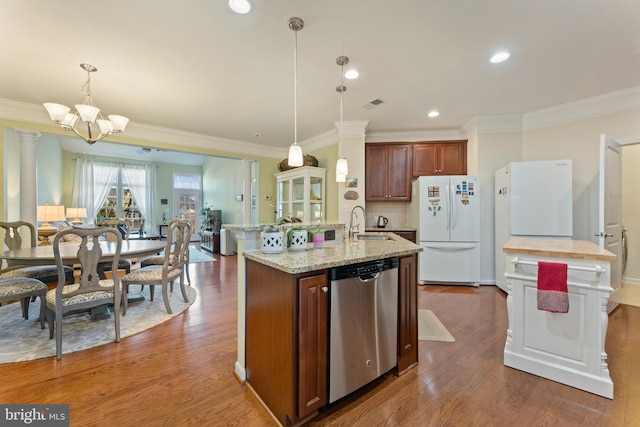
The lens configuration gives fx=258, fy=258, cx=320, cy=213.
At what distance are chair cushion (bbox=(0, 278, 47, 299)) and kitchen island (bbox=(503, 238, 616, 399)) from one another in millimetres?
4041

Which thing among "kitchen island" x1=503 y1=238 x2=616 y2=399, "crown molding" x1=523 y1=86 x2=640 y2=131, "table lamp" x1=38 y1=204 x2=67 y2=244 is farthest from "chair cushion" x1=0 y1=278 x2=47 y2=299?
"crown molding" x1=523 y1=86 x2=640 y2=131

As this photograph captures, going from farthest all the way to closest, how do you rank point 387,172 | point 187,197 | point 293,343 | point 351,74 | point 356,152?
point 187,197, point 387,172, point 356,152, point 351,74, point 293,343

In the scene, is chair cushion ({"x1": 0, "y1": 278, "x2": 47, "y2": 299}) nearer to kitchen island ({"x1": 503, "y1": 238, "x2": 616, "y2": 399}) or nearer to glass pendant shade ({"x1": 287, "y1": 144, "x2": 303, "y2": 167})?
glass pendant shade ({"x1": 287, "y1": 144, "x2": 303, "y2": 167})

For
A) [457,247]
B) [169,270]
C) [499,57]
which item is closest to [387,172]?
[457,247]

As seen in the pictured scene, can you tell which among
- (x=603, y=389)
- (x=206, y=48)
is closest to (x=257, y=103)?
(x=206, y=48)

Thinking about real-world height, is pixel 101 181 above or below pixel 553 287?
above

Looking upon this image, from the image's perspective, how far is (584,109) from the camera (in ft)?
11.4

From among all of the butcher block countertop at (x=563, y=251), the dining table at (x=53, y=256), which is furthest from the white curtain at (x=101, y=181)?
the butcher block countertop at (x=563, y=251)

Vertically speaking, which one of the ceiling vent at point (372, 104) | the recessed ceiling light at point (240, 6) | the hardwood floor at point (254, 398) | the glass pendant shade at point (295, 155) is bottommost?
the hardwood floor at point (254, 398)

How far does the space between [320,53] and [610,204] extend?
3558 mm

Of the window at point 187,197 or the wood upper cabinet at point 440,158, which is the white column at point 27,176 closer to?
the window at point 187,197

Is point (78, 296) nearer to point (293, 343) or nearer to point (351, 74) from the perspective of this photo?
point (293, 343)

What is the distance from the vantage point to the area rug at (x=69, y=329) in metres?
2.12

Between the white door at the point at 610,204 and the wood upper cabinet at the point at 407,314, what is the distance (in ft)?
7.62
